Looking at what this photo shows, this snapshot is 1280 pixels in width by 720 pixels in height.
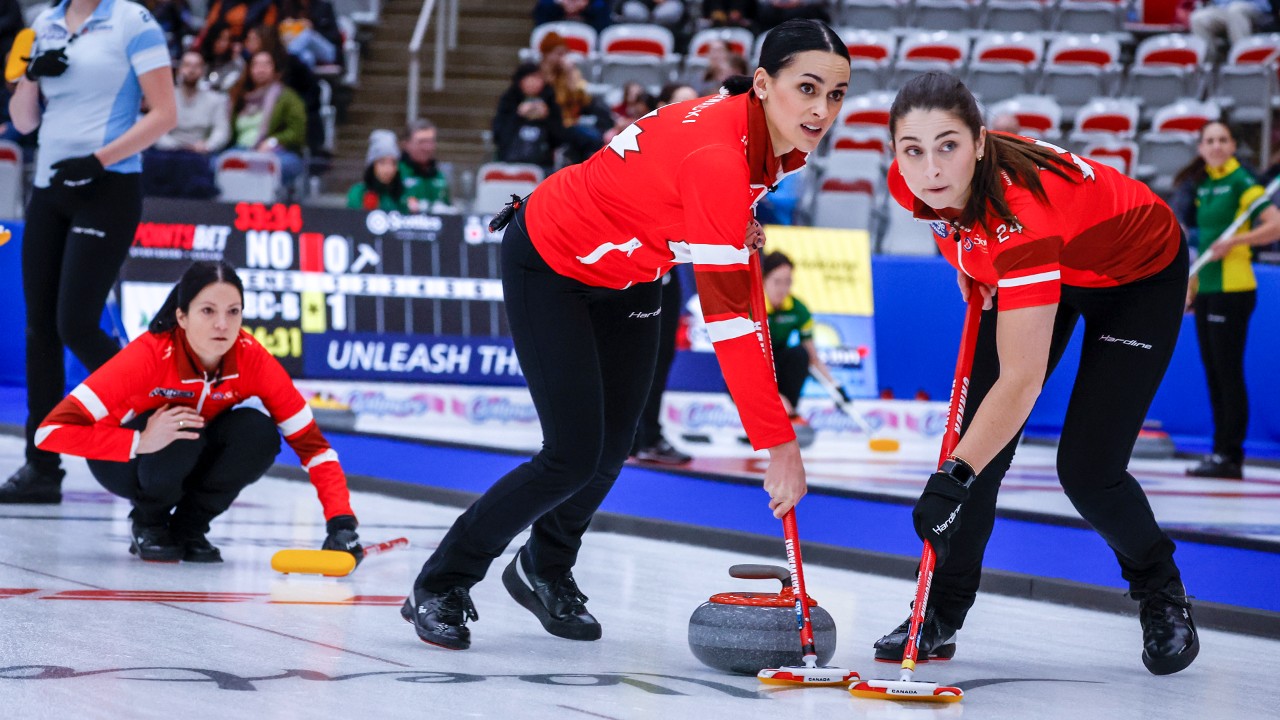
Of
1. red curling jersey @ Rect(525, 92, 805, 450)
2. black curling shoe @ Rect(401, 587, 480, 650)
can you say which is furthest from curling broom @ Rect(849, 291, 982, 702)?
black curling shoe @ Rect(401, 587, 480, 650)

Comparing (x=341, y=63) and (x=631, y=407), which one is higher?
(x=341, y=63)

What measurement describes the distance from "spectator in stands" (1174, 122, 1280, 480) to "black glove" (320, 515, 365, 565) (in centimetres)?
441

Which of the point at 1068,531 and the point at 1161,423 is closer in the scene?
the point at 1068,531

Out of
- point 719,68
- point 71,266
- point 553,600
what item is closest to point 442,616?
point 553,600

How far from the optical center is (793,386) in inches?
318

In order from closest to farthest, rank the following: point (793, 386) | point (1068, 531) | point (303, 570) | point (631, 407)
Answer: point (631, 407) < point (303, 570) < point (1068, 531) < point (793, 386)

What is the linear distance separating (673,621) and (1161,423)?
5935 mm

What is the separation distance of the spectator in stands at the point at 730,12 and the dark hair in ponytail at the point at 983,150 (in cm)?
1014

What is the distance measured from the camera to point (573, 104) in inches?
410

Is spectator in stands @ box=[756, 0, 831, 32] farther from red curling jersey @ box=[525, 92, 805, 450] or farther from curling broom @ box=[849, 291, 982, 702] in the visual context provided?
red curling jersey @ box=[525, 92, 805, 450]

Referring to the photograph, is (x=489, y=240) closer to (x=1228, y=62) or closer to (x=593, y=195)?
(x=593, y=195)

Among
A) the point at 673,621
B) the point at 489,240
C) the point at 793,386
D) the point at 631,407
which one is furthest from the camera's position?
the point at 489,240

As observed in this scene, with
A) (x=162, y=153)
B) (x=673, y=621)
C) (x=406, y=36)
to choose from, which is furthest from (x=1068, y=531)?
(x=406, y=36)

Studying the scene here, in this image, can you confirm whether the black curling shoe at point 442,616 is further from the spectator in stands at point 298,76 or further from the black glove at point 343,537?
the spectator in stands at point 298,76
